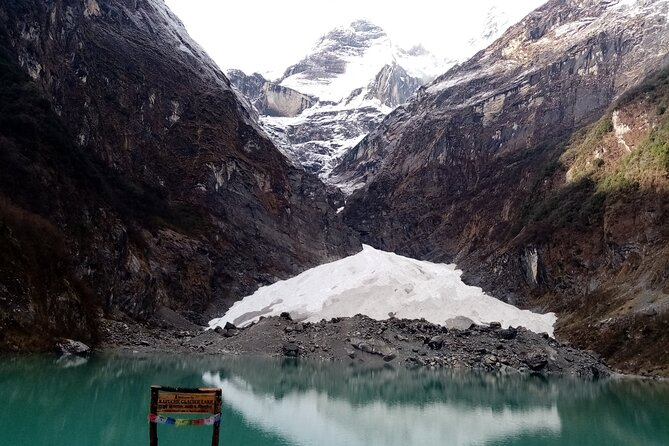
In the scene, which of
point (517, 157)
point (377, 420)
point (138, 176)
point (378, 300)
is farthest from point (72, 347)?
point (517, 157)

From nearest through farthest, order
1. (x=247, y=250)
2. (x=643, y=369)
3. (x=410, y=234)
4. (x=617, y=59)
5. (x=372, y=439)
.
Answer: (x=372, y=439)
(x=643, y=369)
(x=247, y=250)
(x=617, y=59)
(x=410, y=234)

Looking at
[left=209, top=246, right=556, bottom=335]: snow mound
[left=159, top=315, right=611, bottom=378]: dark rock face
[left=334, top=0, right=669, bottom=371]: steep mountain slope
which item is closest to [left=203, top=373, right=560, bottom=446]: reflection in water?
[left=159, top=315, right=611, bottom=378]: dark rock face

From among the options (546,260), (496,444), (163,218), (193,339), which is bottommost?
(496,444)

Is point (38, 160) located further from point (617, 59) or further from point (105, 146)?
point (617, 59)

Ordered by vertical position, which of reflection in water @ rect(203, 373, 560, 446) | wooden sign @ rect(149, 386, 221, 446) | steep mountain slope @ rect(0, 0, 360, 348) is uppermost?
steep mountain slope @ rect(0, 0, 360, 348)

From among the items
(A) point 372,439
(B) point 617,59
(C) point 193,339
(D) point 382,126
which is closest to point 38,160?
(C) point 193,339

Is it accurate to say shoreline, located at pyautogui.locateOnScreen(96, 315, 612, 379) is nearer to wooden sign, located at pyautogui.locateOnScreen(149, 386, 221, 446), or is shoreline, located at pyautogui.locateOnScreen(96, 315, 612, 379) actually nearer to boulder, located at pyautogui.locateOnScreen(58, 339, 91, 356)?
boulder, located at pyautogui.locateOnScreen(58, 339, 91, 356)

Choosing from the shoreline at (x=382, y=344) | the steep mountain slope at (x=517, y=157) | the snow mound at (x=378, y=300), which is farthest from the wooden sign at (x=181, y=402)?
the steep mountain slope at (x=517, y=157)
